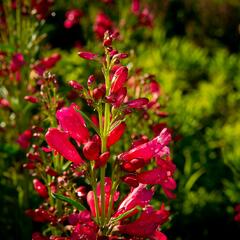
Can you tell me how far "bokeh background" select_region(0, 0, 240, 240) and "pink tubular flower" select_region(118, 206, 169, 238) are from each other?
965mm

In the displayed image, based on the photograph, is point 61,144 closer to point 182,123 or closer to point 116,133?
point 116,133

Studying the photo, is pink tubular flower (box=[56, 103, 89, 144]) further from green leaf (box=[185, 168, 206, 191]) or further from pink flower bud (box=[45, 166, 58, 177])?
green leaf (box=[185, 168, 206, 191])

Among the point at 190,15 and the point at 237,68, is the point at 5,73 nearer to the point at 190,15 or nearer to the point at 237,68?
the point at 237,68

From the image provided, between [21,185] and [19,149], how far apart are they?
0.41m

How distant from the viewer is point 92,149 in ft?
5.13

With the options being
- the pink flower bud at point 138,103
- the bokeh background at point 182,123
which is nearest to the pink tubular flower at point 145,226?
the pink flower bud at point 138,103

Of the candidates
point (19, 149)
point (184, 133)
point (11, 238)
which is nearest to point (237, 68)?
point (184, 133)

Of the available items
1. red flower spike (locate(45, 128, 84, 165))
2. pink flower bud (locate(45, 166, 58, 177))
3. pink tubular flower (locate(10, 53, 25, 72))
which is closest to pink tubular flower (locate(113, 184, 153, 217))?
red flower spike (locate(45, 128, 84, 165))

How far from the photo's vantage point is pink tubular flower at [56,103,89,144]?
1.62m

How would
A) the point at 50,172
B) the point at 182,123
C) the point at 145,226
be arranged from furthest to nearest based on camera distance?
the point at 182,123, the point at 50,172, the point at 145,226

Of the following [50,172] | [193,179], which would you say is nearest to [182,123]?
[193,179]

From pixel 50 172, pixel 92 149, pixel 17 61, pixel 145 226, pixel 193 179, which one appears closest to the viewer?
pixel 92 149

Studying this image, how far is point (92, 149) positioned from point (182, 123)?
254cm

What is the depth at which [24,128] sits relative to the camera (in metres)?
3.72
